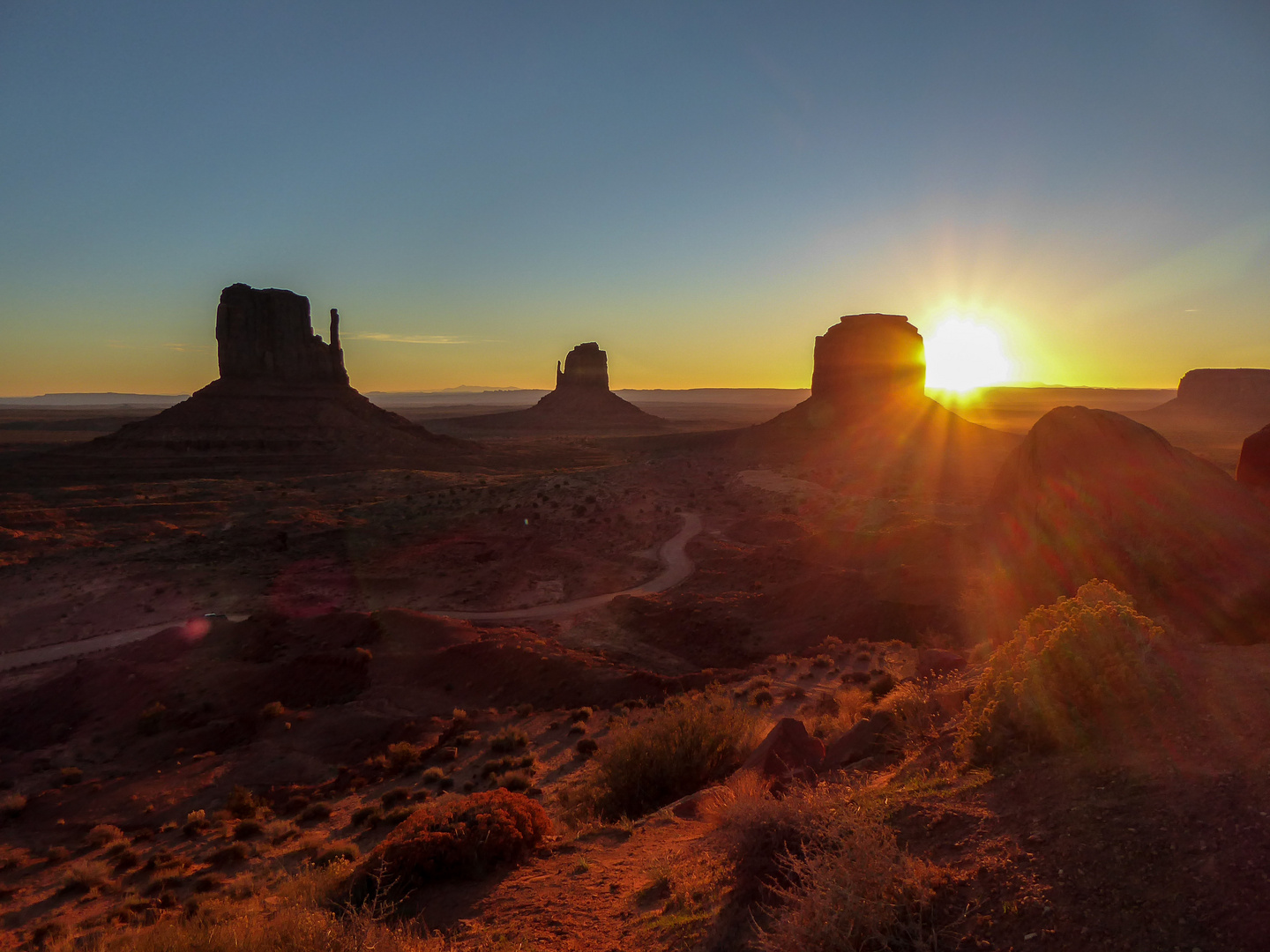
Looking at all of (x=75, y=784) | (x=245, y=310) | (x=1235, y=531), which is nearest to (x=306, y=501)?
(x=75, y=784)

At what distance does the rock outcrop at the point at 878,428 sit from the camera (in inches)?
2056

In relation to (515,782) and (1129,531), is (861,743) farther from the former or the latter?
(1129,531)

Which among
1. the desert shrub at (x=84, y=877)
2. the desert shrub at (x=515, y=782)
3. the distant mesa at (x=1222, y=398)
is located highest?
the distant mesa at (x=1222, y=398)

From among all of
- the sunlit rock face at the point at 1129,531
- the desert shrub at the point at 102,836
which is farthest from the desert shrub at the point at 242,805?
the sunlit rock face at the point at 1129,531

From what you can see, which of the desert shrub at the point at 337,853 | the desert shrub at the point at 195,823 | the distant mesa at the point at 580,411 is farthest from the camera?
the distant mesa at the point at 580,411

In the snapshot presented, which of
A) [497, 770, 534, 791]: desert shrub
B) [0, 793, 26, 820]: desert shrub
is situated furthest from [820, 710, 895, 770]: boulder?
[0, 793, 26, 820]: desert shrub

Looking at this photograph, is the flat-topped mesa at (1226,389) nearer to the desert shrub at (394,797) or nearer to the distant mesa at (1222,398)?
the distant mesa at (1222,398)

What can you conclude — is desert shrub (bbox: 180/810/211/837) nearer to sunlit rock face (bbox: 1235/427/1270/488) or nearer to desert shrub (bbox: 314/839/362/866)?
A: desert shrub (bbox: 314/839/362/866)

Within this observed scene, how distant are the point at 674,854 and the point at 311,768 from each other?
10.3 meters

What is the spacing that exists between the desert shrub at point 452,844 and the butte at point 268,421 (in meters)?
60.6

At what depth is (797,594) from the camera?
24.0 metres

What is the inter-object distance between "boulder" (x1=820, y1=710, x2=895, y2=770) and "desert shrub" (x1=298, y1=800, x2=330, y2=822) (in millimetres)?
8797

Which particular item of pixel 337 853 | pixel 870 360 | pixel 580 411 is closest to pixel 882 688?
pixel 337 853

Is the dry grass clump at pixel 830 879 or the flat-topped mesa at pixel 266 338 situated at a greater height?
the flat-topped mesa at pixel 266 338
